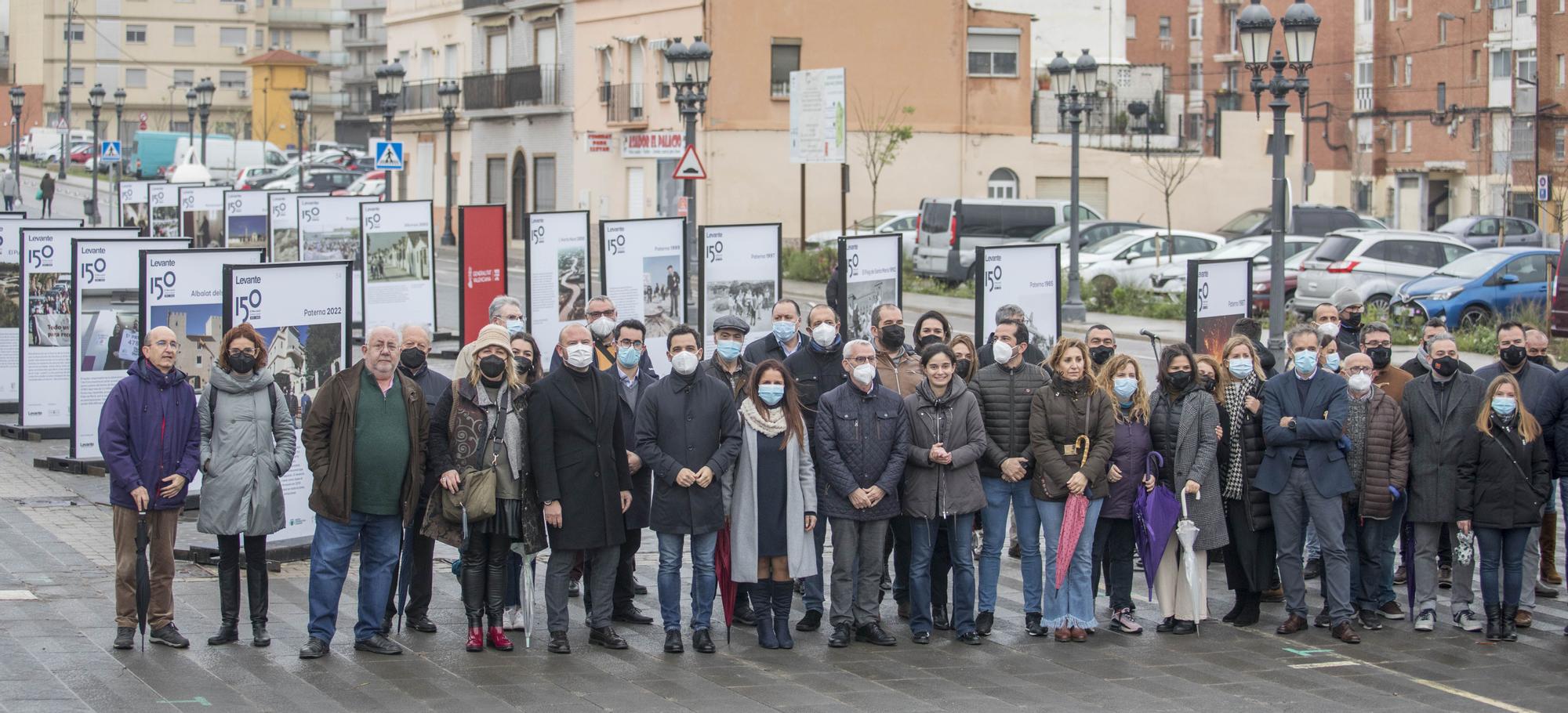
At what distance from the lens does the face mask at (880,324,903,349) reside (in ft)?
38.5

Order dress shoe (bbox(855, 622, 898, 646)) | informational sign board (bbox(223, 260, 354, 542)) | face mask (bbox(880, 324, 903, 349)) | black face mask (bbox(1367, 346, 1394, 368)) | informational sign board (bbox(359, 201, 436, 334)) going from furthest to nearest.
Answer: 1. informational sign board (bbox(359, 201, 436, 334))
2. informational sign board (bbox(223, 260, 354, 542))
3. black face mask (bbox(1367, 346, 1394, 368))
4. face mask (bbox(880, 324, 903, 349))
5. dress shoe (bbox(855, 622, 898, 646))

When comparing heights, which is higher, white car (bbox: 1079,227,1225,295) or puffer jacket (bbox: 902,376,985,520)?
white car (bbox: 1079,227,1225,295)

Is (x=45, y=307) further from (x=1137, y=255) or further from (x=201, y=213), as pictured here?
(x=1137, y=255)

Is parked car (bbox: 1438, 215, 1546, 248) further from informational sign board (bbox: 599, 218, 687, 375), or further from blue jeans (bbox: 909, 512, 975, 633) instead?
blue jeans (bbox: 909, 512, 975, 633)

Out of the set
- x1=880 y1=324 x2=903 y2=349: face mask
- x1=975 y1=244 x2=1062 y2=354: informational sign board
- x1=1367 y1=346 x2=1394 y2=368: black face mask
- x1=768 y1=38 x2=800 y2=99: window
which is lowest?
x1=1367 y1=346 x2=1394 y2=368: black face mask

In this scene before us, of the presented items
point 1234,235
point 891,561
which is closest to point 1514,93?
point 1234,235

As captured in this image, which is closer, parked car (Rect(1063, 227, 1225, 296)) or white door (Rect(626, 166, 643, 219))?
parked car (Rect(1063, 227, 1225, 296))

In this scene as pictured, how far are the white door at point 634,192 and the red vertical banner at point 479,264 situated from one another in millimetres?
31940

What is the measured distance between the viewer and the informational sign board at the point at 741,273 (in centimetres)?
1764

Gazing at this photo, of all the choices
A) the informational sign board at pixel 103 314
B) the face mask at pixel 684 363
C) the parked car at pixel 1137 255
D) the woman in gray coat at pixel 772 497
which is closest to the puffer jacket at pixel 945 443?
the woman in gray coat at pixel 772 497

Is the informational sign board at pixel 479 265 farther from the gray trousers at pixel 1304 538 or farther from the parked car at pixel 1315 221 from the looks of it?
the parked car at pixel 1315 221

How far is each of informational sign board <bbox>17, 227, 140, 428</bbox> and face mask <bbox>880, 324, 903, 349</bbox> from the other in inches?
326

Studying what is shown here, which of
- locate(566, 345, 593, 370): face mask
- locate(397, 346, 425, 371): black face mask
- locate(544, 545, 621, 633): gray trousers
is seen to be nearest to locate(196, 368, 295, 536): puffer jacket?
locate(397, 346, 425, 371): black face mask

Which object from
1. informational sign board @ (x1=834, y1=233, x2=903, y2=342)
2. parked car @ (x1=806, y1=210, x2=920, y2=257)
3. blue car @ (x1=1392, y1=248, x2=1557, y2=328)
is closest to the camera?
informational sign board @ (x1=834, y1=233, x2=903, y2=342)
